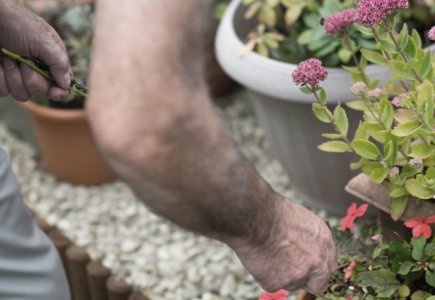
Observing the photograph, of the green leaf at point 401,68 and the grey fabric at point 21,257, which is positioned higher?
the green leaf at point 401,68

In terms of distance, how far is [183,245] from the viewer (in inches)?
127

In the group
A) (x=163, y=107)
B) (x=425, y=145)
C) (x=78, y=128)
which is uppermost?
(x=163, y=107)

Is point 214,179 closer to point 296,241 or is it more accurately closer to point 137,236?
point 296,241

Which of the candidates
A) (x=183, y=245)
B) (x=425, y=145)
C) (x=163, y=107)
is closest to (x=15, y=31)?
(x=163, y=107)

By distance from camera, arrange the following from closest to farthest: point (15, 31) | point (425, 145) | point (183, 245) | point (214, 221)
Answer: point (214, 221)
point (425, 145)
point (15, 31)
point (183, 245)

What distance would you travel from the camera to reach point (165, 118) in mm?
1340

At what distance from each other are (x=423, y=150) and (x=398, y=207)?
0.16 meters

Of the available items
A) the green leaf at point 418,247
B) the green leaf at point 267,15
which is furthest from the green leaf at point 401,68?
the green leaf at point 267,15

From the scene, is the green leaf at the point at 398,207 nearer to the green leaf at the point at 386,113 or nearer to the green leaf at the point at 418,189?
the green leaf at the point at 418,189

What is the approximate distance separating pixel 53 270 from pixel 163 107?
983 millimetres

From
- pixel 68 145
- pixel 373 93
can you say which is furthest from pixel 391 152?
pixel 68 145

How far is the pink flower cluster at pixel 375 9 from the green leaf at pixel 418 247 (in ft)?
1.57

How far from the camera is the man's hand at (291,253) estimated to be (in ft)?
5.32

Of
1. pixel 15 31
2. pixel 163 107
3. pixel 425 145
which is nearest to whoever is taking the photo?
pixel 163 107
